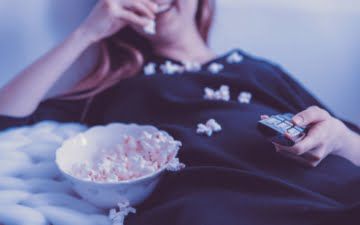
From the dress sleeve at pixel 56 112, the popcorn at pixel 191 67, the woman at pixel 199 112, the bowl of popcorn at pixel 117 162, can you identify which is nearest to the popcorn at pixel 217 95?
the woman at pixel 199 112

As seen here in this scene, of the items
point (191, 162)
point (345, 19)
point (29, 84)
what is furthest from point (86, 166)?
point (345, 19)

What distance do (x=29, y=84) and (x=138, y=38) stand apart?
37cm

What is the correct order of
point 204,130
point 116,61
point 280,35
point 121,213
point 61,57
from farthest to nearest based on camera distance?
point 280,35
point 116,61
point 61,57
point 204,130
point 121,213

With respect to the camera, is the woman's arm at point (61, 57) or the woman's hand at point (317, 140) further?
the woman's arm at point (61, 57)

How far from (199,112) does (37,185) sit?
0.37 m

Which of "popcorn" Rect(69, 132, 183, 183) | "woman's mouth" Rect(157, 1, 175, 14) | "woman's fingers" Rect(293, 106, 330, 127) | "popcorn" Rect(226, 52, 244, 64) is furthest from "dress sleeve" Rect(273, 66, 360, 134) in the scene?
"popcorn" Rect(69, 132, 183, 183)

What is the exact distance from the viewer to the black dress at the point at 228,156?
2.17ft

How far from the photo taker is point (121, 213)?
2.30 feet

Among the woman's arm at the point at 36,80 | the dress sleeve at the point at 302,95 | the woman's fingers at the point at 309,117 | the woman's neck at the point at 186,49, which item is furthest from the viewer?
the woman's neck at the point at 186,49

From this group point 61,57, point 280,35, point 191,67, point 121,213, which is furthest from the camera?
point 280,35

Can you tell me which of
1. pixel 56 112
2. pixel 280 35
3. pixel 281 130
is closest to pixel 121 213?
pixel 281 130

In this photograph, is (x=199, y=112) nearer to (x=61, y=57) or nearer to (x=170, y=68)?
(x=170, y=68)

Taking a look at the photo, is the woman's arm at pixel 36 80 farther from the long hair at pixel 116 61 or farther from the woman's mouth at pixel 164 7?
the woman's mouth at pixel 164 7

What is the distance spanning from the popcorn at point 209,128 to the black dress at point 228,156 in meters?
0.01
